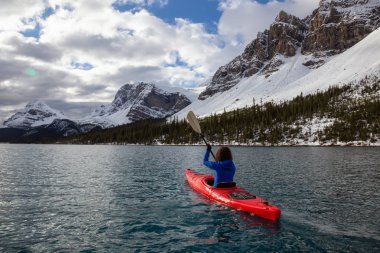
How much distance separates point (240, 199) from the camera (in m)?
17.6

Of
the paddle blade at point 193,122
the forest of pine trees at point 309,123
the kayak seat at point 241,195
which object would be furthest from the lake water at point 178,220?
the forest of pine trees at point 309,123

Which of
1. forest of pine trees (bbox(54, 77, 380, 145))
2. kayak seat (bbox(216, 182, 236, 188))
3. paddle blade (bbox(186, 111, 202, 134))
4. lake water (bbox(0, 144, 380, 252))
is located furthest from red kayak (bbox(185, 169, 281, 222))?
forest of pine trees (bbox(54, 77, 380, 145))

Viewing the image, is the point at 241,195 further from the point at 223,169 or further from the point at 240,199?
the point at 223,169

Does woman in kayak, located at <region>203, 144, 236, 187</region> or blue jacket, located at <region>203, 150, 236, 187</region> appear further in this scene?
blue jacket, located at <region>203, 150, 236, 187</region>

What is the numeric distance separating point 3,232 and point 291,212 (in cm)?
1381

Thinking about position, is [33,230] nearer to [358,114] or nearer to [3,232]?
[3,232]

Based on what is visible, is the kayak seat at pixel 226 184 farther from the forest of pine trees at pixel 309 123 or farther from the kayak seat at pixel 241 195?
the forest of pine trees at pixel 309 123

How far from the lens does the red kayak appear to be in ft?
51.0

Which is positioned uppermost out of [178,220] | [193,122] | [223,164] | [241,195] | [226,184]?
[193,122]

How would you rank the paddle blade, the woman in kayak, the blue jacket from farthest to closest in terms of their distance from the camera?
the paddle blade
the blue jacket
the woman in kayak

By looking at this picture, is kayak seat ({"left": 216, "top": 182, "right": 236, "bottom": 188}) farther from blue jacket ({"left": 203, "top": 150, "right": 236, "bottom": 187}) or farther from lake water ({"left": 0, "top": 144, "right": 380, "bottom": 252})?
lake water ({"left": 0, "top": 144, "right": 380, "bottom": 252})

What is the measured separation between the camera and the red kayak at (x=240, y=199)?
15.5 meters

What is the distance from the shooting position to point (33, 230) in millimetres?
14828

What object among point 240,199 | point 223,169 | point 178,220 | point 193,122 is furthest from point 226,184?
point 193,122
